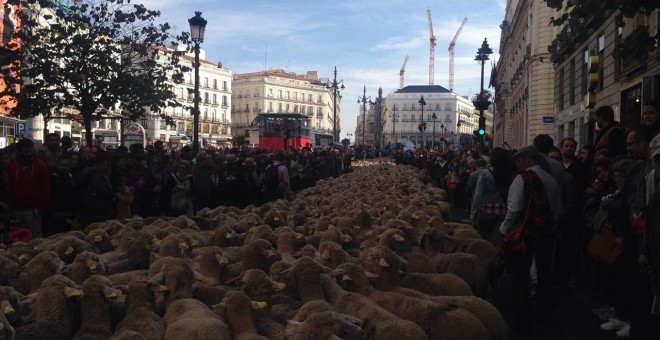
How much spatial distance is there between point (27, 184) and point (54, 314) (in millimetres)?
4892

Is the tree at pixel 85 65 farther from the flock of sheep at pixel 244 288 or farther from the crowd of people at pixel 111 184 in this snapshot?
the flock of sheep at pixel 244 288

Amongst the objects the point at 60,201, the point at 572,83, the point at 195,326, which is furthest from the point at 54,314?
the point at 572,83

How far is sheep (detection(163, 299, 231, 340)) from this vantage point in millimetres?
4160

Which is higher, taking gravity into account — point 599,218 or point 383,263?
point 599,218

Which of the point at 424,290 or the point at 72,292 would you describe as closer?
the point at 72,292

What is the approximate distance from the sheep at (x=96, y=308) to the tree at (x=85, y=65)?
1086 cm

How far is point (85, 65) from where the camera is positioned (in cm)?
1505

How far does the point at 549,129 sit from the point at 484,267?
30.2 m

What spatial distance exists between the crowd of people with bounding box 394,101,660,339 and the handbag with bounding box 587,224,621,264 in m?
0.01

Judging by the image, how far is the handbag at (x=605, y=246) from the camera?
6875mm

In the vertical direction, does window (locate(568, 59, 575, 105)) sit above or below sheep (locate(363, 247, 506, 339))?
above

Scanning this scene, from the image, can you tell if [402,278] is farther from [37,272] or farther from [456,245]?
[37,272]

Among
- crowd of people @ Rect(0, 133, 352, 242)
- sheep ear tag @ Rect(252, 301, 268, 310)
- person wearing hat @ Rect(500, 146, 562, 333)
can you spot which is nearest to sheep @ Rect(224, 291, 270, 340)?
sheep ear tag @ Rect(252, 301, 268, 310)

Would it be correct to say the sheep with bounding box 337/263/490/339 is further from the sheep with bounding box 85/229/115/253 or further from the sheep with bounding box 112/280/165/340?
the sheep with bounding box 85/229/115/253
